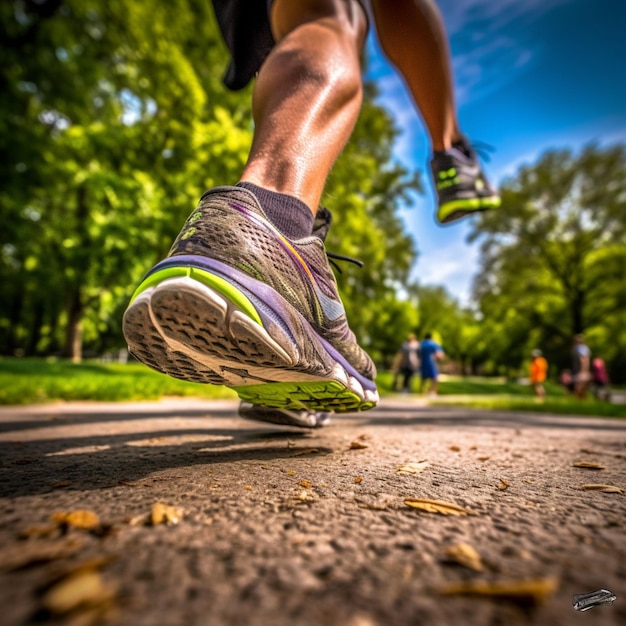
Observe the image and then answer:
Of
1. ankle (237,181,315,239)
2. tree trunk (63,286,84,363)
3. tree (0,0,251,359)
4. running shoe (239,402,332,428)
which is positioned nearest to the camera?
ankle (237,181,315,239)

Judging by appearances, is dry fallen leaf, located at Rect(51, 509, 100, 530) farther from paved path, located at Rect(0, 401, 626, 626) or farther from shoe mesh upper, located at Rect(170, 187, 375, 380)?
shoe mesh upper, located at Rect(170, 187, 375, 380)

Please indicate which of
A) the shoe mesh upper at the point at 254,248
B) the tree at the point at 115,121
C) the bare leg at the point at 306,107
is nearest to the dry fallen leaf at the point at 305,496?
the shoe mesh upper at the point at 254,248

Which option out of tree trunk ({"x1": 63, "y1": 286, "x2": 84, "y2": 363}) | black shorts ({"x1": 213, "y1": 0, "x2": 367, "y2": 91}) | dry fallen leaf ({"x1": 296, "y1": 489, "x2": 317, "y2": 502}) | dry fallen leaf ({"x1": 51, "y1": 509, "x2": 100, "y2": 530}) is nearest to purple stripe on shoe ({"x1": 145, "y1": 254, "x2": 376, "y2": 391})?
dry fallen leaf ({"x1": 296, "y1": 489, "x2": 317, "y2": 502})

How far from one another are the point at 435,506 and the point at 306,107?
42.3 inches

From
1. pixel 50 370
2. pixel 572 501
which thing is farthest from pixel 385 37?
pixel 50 370

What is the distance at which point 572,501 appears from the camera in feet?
2.49

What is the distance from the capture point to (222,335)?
89 cm

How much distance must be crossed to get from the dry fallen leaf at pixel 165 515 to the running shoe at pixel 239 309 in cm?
36

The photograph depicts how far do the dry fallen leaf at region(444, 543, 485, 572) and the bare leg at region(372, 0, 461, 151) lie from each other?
74.0 inches

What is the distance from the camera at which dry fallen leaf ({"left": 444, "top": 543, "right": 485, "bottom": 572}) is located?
0.47 metres

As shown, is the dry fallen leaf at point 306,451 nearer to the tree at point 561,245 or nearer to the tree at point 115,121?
A: the tree at point 115,121

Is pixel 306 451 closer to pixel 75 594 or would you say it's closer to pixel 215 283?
pixel 215 283

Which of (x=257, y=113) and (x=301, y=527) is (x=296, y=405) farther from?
(x=257, y=113)

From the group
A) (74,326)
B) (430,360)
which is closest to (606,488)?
(430,360)
